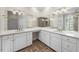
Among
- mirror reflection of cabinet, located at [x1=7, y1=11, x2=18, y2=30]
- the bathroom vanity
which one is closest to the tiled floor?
the bathroom vanity

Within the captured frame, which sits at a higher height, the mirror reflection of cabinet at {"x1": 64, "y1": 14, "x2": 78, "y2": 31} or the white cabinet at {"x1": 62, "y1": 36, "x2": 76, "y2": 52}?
the mirror reflection of cabinet at {"x1": 64, "y1": 14, "x2": 78, "y2": 31}

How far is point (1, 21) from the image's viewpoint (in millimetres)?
1287

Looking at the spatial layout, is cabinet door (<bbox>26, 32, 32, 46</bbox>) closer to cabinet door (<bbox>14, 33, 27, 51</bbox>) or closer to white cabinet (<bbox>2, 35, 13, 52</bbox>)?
cabinet door (<bbox>14, 33, 27, 51</bbox>)

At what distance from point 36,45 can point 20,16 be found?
0.54 metres

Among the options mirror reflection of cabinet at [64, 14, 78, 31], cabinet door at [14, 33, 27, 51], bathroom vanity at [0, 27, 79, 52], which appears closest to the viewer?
mirror reflection of cabinet at [64, 14, 78, 31]

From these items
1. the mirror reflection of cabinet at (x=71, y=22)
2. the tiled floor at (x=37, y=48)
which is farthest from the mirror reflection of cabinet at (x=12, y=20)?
the mirror reflection of cabinet at (x=71, y=22)

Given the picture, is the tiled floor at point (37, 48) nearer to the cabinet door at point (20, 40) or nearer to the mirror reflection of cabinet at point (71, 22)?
the cabinet door at point (20, 40)

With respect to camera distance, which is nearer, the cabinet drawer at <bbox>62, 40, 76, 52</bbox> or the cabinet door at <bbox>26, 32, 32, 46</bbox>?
the cabinet drawer at <bbox>62, 40, 76, 52</bbox>

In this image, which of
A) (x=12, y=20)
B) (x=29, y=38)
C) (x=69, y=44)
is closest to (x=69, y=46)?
(x=69, y=44)

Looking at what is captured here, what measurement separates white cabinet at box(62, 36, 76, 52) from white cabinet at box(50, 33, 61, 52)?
75 mm

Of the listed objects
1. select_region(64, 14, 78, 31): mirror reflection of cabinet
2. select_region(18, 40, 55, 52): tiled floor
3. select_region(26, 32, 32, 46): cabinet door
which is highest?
select_region(64, 14, 78, 31): mirror reflection of cabinet

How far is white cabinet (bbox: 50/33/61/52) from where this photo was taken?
51.6 inches

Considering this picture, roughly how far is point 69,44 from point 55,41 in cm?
24
